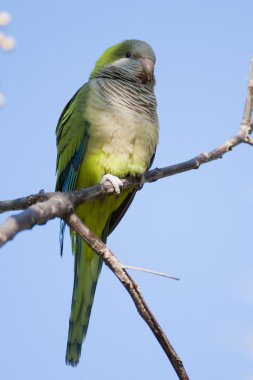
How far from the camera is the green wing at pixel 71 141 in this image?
4.34 metres

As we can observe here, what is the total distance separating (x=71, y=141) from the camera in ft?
14.6

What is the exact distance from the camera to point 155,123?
15.4 feet

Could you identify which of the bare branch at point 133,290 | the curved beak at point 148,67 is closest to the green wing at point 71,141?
the curved beak at point 148,67

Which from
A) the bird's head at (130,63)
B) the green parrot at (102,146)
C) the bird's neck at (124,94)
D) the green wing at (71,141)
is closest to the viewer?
the green parrot at (102,146)

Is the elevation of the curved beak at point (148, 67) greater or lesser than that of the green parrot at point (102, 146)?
greater

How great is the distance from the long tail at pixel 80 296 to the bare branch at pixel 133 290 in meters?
1.39

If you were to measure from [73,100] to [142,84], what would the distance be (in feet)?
2.22

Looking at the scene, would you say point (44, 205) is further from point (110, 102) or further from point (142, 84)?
point (142, 84)

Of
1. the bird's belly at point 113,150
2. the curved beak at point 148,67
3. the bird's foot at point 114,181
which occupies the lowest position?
the bird's foot at point 114,181

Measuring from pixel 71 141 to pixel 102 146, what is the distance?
1.16ft

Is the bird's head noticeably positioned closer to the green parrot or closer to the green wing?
the green parrot

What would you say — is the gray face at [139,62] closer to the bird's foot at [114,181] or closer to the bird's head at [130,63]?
the bird's head at [130,63]

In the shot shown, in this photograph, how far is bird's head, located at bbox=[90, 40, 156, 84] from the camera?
4.85 metres

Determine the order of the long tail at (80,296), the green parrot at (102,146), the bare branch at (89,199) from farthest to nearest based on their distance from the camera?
the green parrot at (102,146), the long tail at (80,296), the bare branch at (89,199)
